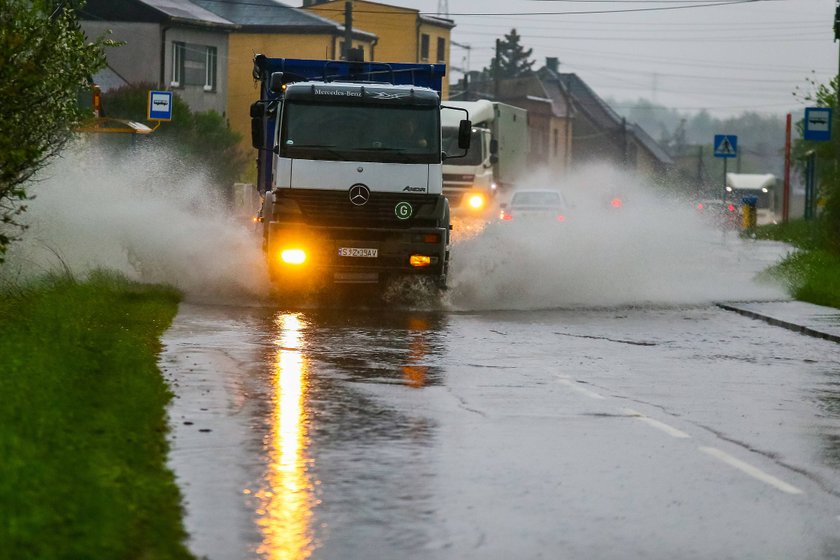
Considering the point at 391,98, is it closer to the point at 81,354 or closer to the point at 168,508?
the point at 81,354

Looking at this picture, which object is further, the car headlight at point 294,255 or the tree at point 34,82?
the car headlight at point 294,255

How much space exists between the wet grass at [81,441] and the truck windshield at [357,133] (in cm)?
516

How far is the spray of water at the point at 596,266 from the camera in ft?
77.6

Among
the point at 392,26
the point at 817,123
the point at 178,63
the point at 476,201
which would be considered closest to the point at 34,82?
the point at 817,123

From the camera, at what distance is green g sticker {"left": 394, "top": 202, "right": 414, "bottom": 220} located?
20.6m

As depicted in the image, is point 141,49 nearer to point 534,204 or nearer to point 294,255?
point 534,204

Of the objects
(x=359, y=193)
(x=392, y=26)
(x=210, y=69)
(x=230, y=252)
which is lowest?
(x=230, y=252)

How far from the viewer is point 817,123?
34188 millimetres

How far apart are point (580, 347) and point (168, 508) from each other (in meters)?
9.83

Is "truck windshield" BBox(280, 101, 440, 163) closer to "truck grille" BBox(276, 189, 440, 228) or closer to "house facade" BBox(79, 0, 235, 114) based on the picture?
"truck grille" BBox(276, 189, 440, 228)

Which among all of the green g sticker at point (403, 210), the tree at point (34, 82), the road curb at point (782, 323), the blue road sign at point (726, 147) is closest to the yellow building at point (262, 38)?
the blue road sign at point (726, 147)

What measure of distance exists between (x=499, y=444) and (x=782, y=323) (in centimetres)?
1155

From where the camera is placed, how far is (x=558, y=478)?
29.7 ft

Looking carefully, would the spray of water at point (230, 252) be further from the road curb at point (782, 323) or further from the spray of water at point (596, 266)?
the road curb at point (782, 323)
